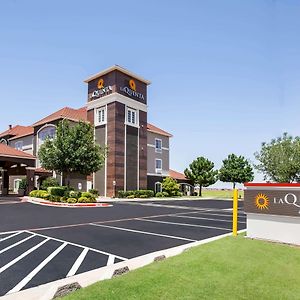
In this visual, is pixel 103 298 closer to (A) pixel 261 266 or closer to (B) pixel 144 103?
(A) pixel 261 266

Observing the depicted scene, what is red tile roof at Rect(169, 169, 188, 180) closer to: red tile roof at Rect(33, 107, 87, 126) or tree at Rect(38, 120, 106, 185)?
red tile roof at Rect(33, 107, 87, 126)

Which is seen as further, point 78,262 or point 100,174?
point 100,174

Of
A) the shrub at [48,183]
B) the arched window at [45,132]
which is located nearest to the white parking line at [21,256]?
the shrub at [48,183]

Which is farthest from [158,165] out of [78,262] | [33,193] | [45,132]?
[78,262]

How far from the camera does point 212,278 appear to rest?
5531 millimetres

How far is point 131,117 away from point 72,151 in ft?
58.1

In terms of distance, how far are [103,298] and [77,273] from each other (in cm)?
179

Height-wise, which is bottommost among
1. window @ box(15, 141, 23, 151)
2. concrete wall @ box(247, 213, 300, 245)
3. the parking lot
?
the parking lot

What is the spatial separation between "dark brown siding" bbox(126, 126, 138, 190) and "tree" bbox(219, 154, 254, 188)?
79.8ft

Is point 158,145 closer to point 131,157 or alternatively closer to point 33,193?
point 131,157

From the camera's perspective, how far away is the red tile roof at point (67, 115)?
4224 cm

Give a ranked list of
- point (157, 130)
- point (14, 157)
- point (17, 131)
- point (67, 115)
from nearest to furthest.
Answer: point (14, 157) < point (67, 115) < point (157, 130) < point (17, 131)

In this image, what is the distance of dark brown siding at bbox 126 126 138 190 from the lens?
43.0 m

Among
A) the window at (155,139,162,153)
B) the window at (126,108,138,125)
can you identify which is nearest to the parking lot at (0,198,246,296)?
the window at (126,108,138,125)
